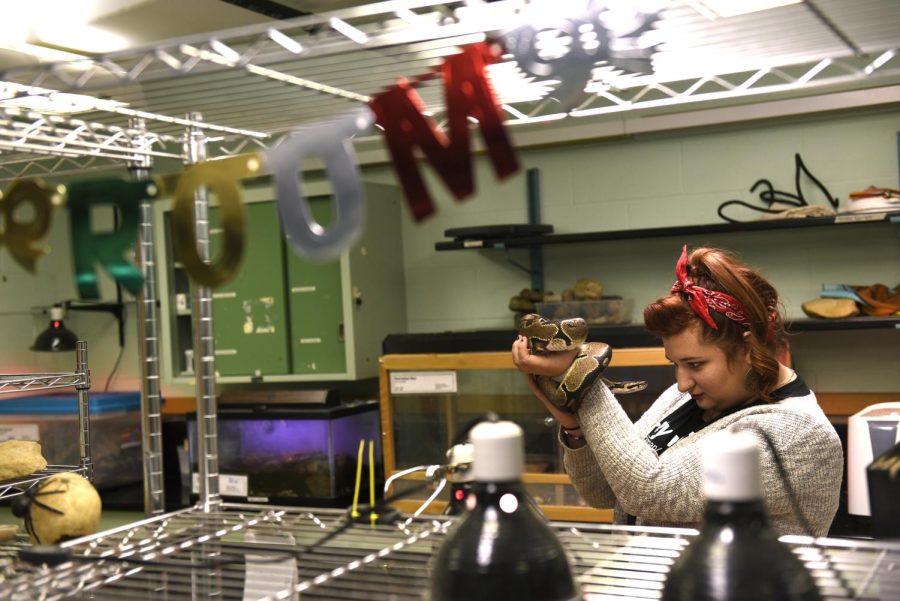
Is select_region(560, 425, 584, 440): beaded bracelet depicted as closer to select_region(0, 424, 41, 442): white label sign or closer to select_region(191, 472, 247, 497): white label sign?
select_region(191, 472, 247, 497): white label sign

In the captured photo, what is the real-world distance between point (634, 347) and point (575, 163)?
3.36ft

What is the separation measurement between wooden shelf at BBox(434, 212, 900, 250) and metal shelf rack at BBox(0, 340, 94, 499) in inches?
80.7

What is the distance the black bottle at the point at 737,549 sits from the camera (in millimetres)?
623

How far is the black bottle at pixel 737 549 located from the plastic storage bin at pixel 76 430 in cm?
373

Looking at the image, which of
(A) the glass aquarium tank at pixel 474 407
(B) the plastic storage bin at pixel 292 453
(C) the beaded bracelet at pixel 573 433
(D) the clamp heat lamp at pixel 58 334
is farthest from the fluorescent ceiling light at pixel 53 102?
(D) the clamp heat lamp at pixel 58 334

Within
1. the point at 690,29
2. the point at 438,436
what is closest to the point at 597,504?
the point at 690,29

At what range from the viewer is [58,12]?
3041 millimetres

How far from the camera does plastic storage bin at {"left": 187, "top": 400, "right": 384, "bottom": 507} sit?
11.5 ft

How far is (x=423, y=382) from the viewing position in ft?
10.8

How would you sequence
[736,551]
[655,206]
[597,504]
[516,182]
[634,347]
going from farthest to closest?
[516,182], [655,206], [634,347], [597,504], [736,551]

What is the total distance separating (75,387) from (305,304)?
2201 millimetres

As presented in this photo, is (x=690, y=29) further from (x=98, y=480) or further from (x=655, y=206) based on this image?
(x=98, y=480)

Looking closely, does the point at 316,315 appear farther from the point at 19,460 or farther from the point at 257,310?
the point at 19,460

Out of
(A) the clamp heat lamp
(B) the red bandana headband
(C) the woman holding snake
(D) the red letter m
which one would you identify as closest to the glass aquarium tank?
(C) the woman holding snake
